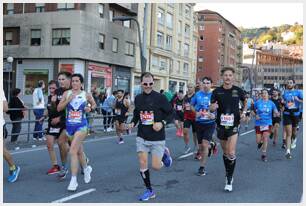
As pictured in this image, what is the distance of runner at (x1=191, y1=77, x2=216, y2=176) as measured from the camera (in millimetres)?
8430

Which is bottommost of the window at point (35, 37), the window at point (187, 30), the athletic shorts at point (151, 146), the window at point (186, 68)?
the athletic shorts at point (151, 146)

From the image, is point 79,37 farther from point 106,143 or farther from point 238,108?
point 238,108

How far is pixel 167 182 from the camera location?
7.62 meters

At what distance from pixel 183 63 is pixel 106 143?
4445cm

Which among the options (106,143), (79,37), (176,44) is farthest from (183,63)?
(106,143)

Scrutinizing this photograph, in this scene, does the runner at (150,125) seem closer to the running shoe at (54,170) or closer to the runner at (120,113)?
the running shoe at (54,170)

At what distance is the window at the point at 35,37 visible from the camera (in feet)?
115

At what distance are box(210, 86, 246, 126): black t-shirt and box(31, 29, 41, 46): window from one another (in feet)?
98.3

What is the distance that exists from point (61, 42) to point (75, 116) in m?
28.0

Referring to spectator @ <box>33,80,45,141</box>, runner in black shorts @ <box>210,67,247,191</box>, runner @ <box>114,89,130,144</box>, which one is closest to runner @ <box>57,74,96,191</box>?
runner in black shorts @ <box>210,67,247,191</box>

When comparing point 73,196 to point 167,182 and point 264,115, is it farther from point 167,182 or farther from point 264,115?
point 264,115

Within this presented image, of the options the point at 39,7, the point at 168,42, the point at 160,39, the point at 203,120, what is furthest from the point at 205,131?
the point at 168,42

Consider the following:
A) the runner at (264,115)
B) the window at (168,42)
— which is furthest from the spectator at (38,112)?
the window at (168,42)

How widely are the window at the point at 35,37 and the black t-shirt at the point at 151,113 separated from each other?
3023 centimetres
